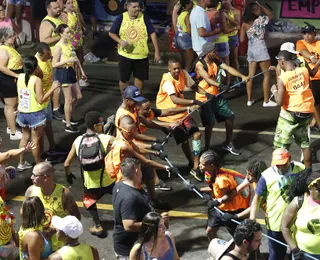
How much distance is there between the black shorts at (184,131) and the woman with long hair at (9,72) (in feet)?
9.24

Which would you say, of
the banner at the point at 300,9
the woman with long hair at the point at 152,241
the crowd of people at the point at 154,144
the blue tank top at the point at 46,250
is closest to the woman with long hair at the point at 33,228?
the crowd of people at the point at 154,144

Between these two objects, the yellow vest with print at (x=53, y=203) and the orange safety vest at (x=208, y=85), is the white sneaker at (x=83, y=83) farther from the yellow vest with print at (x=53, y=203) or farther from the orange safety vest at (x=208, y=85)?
the yellow vest with print at (x=53, y=203)

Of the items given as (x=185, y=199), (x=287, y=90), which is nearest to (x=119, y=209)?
(x=185, y=199)

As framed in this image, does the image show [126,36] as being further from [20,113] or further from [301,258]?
[301,258]

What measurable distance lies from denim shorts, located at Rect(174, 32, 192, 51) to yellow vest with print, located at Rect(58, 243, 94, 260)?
814 cm

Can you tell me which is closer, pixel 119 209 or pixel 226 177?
pixel 119 209

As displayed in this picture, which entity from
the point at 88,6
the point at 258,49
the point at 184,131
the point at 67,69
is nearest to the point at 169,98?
the point at 184,131

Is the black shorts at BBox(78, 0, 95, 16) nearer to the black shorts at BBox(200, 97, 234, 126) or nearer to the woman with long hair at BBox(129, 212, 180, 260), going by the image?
the black shorts at BBox(200, 97, 234, 126)

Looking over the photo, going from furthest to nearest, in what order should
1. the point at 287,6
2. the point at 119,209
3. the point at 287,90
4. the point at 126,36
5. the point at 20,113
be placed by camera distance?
the point at 287,6 → the point at 126,36 → the point at 20,113 → the point at 287,90 → the point at 119,209

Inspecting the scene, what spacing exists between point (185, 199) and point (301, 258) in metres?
3.06

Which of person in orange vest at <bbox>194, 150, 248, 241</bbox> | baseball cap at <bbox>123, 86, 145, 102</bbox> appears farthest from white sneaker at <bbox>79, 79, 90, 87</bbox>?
person in orange vest at <bbox>194, 150, 248, 241</bbox>

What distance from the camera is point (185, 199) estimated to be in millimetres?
9617

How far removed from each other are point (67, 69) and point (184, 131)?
2587 millimetres

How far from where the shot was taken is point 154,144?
29.1 ft
